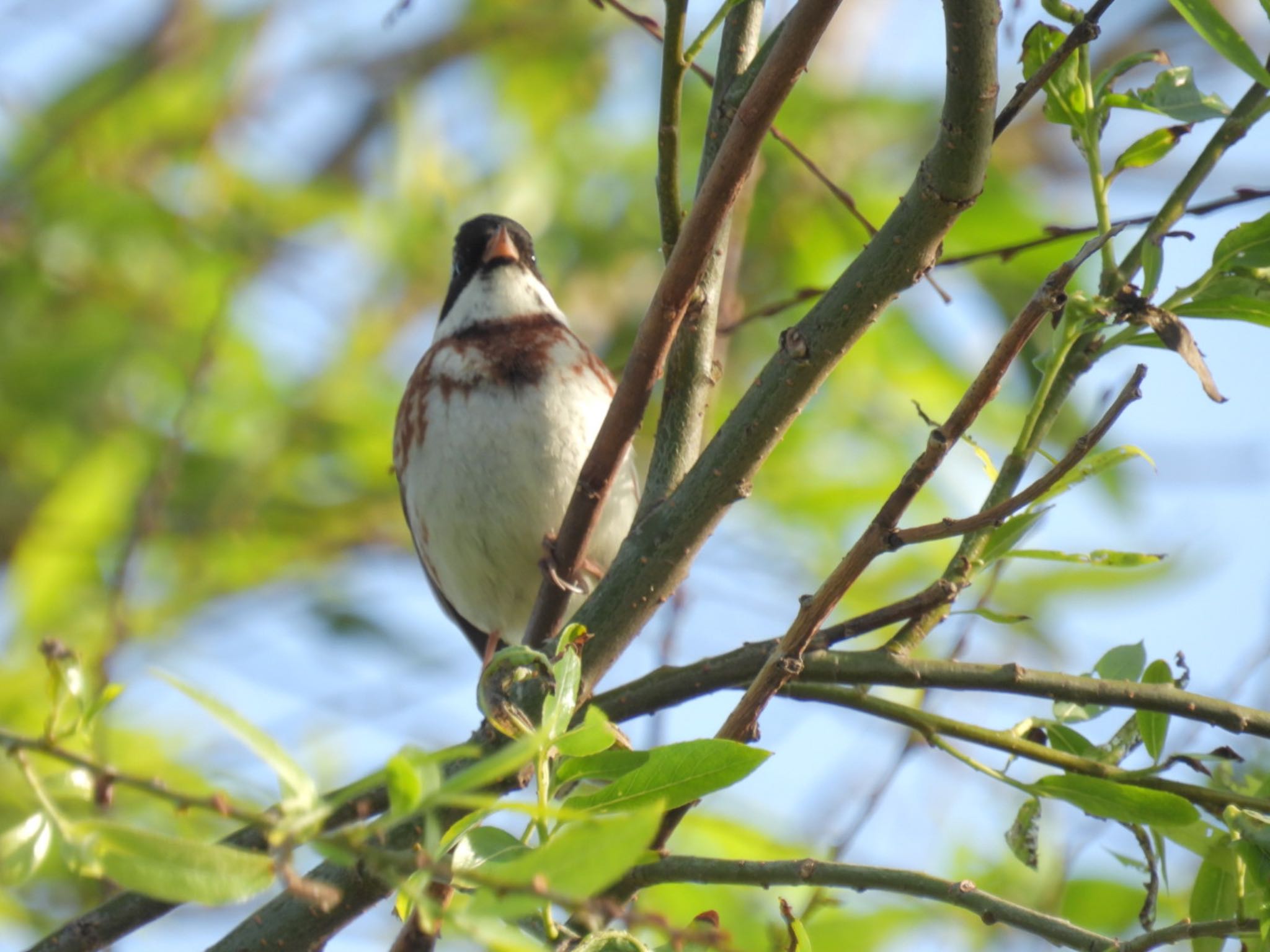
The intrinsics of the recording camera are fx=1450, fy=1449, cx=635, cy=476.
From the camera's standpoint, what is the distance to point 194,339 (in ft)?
17.2

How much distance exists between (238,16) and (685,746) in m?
6.02

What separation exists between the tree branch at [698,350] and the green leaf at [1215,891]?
3.16 ft

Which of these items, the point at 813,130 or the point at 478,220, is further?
the point at 813,130

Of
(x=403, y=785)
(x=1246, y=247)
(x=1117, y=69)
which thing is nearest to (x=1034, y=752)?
(x=1246, y=247)

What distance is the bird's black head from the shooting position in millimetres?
4328

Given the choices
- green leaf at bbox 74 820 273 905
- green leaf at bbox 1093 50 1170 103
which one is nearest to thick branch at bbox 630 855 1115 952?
green leaf at bbox 74 820 273 905

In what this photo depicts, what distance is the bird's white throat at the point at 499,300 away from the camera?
4.21 m

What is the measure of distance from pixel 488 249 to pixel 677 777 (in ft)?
9.69

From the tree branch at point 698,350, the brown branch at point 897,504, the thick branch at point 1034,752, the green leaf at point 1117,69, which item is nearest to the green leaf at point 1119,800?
the thick branch at point 1034,752

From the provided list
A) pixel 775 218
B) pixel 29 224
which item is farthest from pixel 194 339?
pixel 775 218

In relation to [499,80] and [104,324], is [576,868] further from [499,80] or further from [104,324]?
[499,80]

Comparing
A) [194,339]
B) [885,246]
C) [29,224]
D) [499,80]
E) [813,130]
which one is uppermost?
[499,80]

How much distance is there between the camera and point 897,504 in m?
1.69

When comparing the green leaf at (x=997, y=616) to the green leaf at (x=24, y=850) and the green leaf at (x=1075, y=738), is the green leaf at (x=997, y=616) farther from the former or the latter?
the green leaf at (x=24, y=850)
